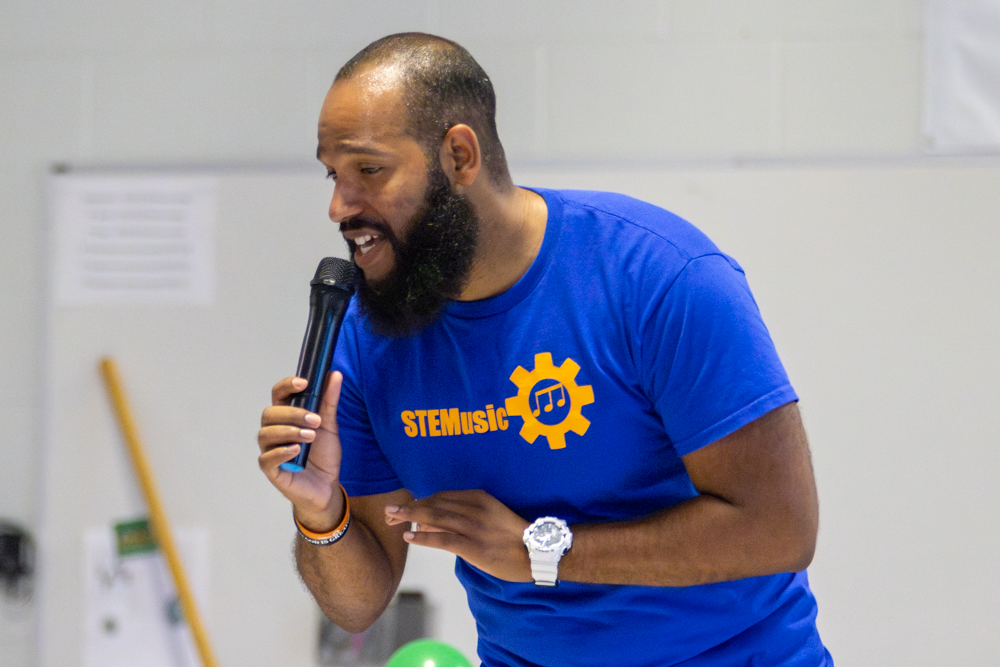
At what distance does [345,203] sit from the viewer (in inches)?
39.8

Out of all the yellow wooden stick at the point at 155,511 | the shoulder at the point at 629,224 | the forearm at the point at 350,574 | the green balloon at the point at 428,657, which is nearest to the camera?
the shoulder at the point at 629,224

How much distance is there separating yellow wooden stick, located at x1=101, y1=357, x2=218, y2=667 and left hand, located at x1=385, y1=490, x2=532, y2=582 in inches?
48.2

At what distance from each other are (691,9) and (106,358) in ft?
5.10

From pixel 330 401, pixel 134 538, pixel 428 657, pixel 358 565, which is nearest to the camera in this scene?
pixel 330 401

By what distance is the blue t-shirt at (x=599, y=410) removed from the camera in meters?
0.97

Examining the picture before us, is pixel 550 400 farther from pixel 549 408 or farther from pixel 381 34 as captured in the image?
pixel 381 34

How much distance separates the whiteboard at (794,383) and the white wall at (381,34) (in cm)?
7

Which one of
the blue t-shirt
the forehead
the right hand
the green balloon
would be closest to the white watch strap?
the blue t-shirt

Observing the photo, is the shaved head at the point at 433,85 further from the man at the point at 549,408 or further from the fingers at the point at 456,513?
the fingers at the point at 456,513

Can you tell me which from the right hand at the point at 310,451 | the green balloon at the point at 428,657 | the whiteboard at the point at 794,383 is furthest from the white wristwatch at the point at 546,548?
the whiteboard at the point at 794,383

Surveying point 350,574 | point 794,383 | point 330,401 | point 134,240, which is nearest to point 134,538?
point 134,240

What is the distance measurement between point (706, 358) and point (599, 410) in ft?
0.46

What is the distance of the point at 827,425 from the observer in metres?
1.93

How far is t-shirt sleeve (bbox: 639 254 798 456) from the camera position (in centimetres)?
91
